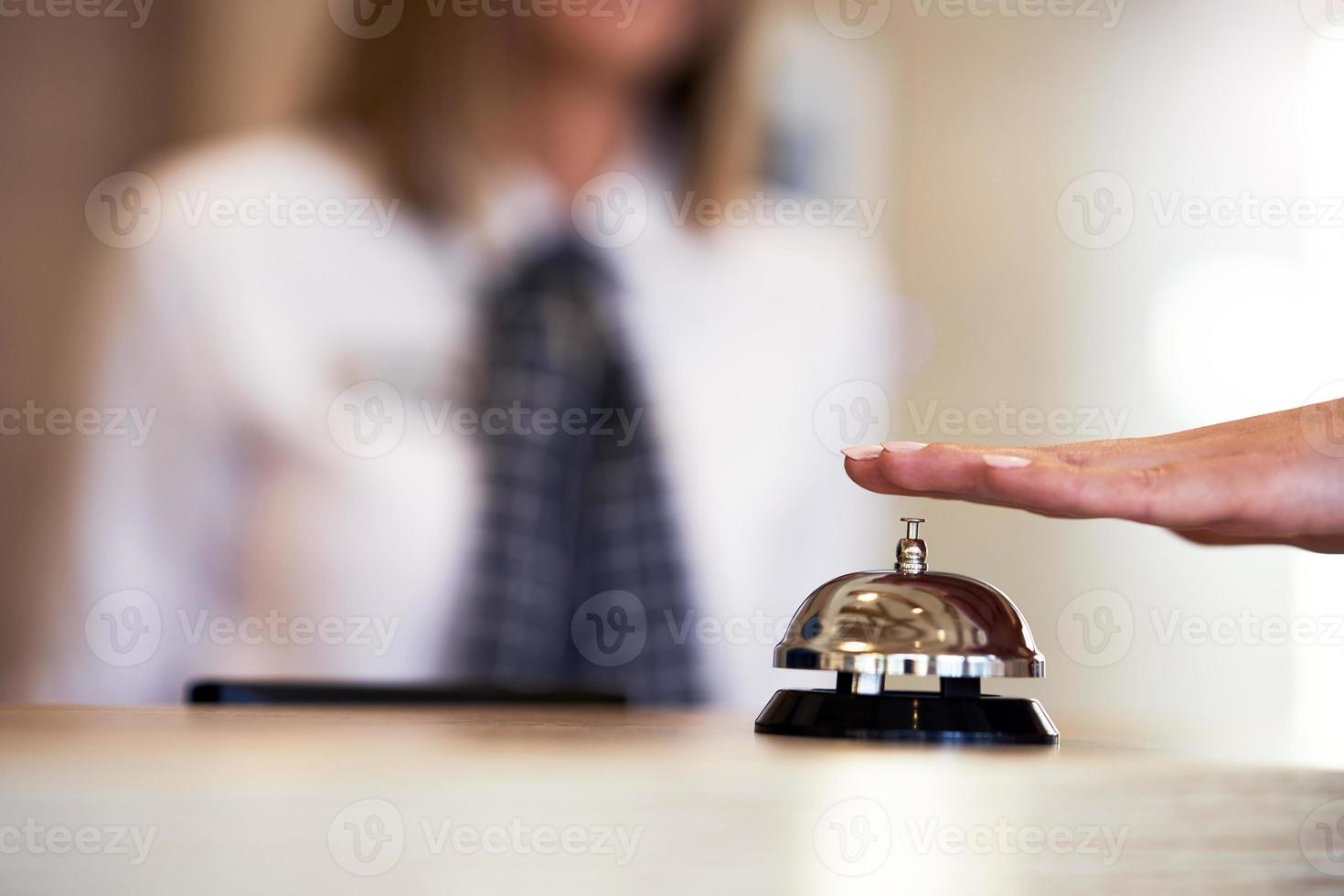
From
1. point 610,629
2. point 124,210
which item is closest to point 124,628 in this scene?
point 124,210

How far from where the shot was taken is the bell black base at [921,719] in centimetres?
47

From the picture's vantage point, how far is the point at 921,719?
0.47 metres

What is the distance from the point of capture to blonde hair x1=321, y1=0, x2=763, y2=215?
2725mm

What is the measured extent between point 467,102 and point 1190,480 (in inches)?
98.5

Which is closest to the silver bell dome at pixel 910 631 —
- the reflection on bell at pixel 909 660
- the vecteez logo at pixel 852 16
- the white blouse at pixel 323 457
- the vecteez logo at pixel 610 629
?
the reflection on bell at pixel 909 660

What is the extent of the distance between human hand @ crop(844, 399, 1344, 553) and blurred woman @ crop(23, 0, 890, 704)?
6.18 feet

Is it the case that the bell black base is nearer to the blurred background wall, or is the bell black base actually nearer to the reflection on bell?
the reflection on bell

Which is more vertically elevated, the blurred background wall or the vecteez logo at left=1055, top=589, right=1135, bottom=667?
the blurred background wall

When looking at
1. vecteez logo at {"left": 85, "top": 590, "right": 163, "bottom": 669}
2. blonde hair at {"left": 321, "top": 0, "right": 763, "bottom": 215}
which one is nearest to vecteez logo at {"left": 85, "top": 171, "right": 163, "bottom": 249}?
blonde hair at {"left": 321, "top": 0, "right": 763, "bottom": 215}

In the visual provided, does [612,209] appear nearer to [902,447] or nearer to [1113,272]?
[1113,272]

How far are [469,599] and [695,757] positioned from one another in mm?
2274

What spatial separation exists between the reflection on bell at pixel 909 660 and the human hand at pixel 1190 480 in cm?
5

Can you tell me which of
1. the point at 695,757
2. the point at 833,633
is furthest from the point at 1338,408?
the point at 695,757

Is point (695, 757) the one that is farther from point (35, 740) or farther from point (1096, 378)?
point (1096, 378)
